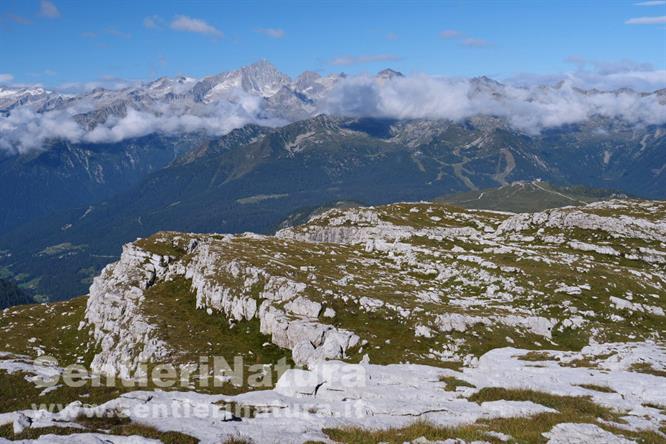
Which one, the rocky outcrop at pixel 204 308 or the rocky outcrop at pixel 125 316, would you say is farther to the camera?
the rocky outcrop at pixel 125 316

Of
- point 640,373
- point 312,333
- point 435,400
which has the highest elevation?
point 435,400

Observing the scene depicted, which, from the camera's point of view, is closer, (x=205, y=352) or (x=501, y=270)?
(x=205, y=352)

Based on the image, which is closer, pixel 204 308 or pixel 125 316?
pixel 204 308

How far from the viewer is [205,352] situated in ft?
261

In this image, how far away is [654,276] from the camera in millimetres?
99625

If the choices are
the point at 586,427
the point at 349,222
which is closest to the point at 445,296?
the point at 586,427

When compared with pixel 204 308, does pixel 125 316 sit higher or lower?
lower

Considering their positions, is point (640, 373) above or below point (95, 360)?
above

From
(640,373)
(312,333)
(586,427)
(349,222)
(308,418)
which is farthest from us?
(349,222)

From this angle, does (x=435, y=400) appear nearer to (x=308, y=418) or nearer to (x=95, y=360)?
(x=308, y=418)

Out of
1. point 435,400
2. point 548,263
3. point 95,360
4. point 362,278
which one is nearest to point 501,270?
point 548,263

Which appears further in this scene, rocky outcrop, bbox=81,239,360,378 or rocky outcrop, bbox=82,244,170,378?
rocky outcrop, bbox=82,244,170,378

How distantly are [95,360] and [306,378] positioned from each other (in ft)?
242

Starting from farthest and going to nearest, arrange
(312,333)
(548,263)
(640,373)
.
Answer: (548,263)
(312,333)
(640,373)
